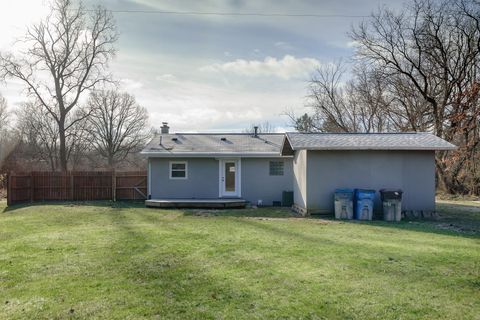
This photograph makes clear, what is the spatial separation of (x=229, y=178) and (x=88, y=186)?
25.9 feet

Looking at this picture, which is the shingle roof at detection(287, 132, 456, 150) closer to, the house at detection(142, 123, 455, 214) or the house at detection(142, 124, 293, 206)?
the house at detection(142, 123, 455, 214)

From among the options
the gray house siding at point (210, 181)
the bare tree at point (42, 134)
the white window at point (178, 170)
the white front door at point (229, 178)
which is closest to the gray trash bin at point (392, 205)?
the gray house siding at point (210, 181)

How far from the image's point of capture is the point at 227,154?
57.9ft

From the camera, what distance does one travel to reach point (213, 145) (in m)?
19.0

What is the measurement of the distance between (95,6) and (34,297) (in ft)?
87.9

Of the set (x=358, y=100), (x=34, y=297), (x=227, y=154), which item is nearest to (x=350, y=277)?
(x=34, y=297)

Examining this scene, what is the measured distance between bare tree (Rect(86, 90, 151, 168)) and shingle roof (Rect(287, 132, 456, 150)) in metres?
31.8

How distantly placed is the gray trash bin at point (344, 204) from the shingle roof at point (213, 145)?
5.33 metres

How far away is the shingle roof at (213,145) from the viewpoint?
17766 mm

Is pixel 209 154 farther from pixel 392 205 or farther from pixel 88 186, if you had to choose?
pixel 392 205

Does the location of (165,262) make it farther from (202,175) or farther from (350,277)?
(202,175)

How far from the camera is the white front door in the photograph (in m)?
18.0

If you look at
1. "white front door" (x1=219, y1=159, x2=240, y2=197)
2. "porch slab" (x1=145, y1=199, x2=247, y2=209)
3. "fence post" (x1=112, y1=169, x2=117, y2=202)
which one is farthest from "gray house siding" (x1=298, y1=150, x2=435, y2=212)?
"fence post" (x1=112, y1=169, x2=117, y2=202)

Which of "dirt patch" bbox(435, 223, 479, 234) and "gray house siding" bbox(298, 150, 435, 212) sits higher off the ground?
"gray house siding" bbox(298, 150, 435, 212)
